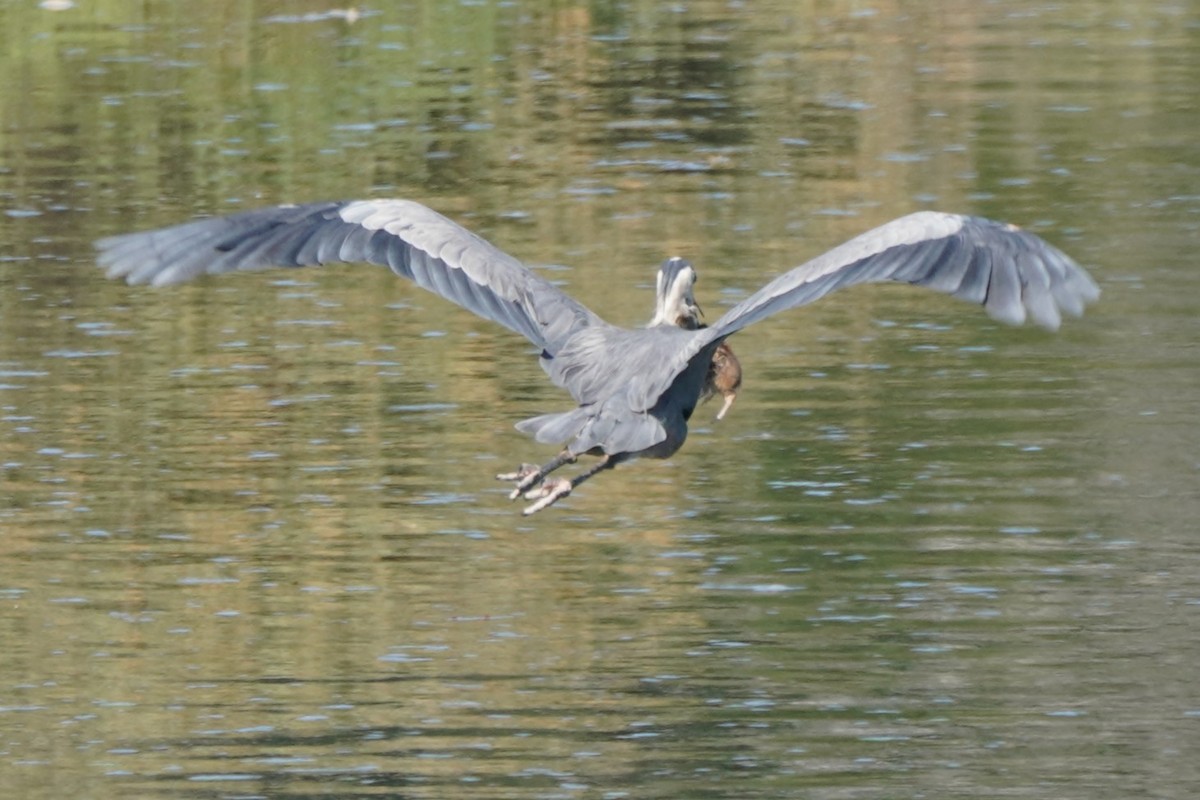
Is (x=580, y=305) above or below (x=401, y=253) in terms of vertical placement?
below

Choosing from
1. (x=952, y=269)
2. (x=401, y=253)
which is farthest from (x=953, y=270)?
(x=401, y=253)

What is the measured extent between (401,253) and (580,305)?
63 cm

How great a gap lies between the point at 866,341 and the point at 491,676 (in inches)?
202

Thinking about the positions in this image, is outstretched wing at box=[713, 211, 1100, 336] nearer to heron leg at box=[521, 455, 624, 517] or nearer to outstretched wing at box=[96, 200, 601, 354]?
heron leg at box=[521, 455, 624, 517]

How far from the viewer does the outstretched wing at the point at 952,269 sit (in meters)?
7.88

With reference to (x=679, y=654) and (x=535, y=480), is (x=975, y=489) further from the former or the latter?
(x=535, y=480)

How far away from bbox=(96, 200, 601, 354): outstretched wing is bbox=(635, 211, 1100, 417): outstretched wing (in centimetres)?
97

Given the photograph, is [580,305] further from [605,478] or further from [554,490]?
[605,478]

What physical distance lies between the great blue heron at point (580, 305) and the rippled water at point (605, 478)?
956mm

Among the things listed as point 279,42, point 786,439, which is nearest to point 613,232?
point 786,439

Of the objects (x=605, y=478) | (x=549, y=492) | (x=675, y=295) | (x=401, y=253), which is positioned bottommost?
(x=605, y=478)

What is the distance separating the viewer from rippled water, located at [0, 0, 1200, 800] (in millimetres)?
9031

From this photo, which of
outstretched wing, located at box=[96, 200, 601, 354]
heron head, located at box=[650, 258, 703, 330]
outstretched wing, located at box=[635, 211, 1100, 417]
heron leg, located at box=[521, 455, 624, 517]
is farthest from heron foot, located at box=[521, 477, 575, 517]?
heron head, located at box=[650, 258, 703, 330]

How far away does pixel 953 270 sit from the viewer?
8.09m
